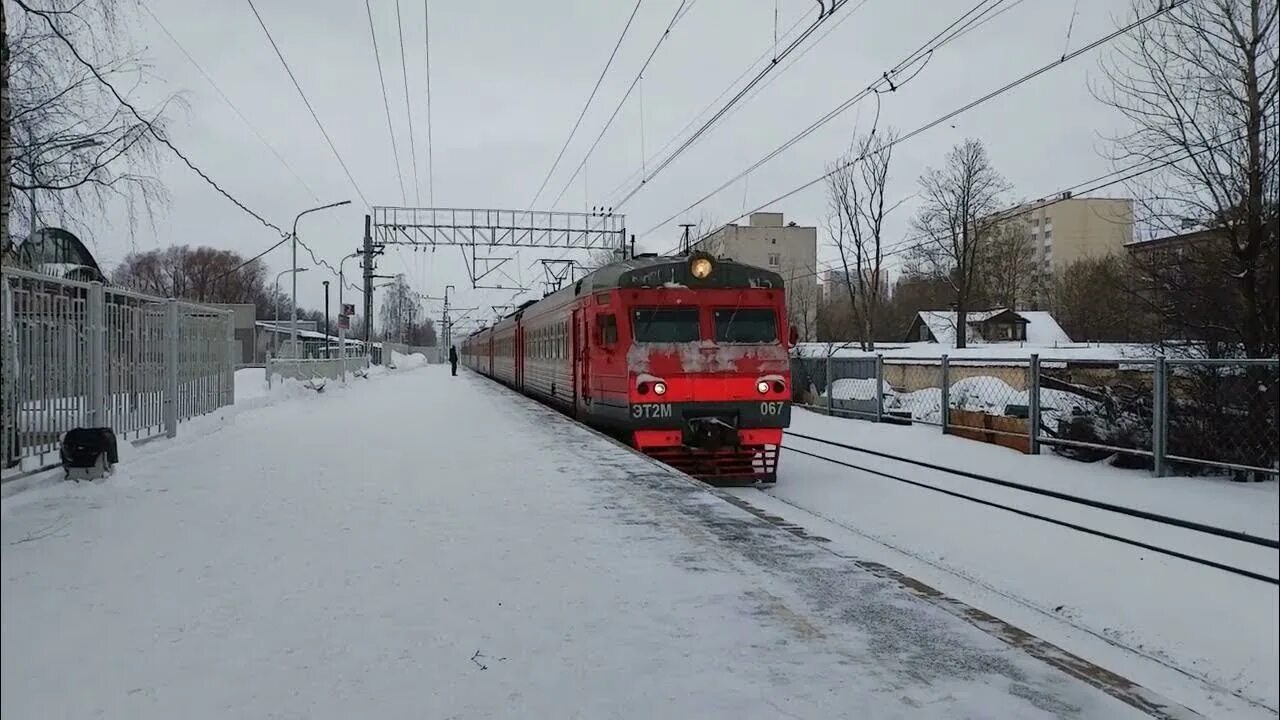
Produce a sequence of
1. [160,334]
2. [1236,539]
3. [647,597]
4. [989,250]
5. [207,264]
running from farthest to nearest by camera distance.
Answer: [207,264] < [989,250] < [160,334] < [647,597] < [1236,539]

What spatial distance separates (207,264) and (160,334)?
90.6 m

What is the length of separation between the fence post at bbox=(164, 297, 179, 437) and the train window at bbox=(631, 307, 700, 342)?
642 centimetres

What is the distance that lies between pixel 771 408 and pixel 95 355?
7.59 metres

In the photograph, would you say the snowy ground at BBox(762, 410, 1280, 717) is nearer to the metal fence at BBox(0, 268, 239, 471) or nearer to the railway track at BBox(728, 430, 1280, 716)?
the railway track at BBox(728, 430, 1280, 716)

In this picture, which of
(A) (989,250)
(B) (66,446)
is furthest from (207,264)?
(B) (66,446)

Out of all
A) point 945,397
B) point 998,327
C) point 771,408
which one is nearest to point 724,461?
point 771,408

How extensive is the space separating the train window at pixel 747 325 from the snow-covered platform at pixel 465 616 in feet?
11.6

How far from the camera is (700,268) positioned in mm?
11406

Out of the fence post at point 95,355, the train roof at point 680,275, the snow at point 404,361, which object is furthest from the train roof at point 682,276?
the snow at point 404,361

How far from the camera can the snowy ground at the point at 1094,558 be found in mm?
1609

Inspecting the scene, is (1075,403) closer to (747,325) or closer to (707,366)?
Answer: (747,325)

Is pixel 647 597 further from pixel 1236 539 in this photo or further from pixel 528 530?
→ pixel 1236 539

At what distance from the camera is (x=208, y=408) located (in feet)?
48.2

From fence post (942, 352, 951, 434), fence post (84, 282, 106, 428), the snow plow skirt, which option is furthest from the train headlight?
fence post (84, 282, 106, 428)
